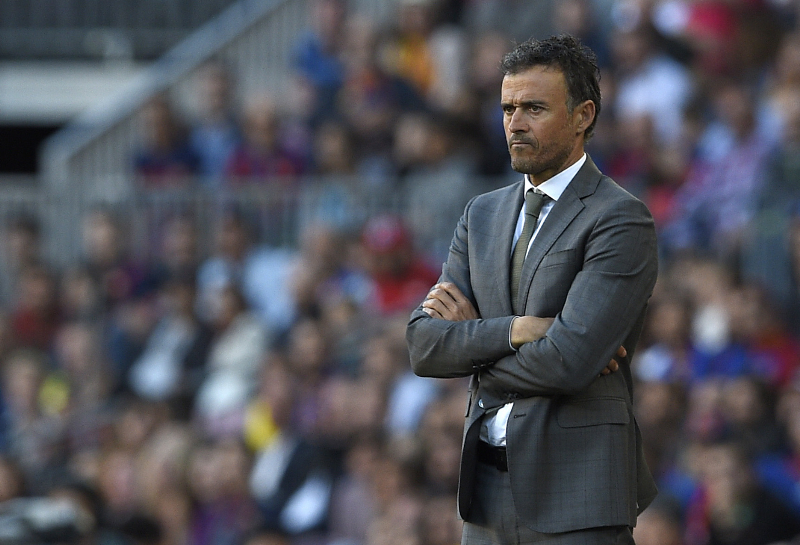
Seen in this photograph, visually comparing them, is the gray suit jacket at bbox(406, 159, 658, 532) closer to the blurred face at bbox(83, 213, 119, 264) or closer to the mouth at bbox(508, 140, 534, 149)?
the mouth at bbox(508, 140, 534, 149)

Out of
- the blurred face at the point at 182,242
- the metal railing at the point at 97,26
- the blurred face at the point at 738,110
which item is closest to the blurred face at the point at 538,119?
the blurred face at the point at 738,110

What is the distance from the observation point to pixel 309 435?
9.16 metres

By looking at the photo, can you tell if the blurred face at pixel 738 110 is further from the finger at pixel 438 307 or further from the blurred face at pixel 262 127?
the finger at pixel 438 307

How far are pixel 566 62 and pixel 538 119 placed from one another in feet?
0.57

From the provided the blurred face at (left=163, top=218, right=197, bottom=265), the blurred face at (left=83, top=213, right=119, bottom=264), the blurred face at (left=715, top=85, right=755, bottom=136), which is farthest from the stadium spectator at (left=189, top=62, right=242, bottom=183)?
the blurred face at (left=715, top=85, right=755, bottom=136)

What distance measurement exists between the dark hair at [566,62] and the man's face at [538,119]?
0.06 feet

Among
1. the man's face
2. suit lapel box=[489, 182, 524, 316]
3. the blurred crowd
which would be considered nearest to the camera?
the man's face

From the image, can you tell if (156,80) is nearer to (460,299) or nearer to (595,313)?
(460,299)

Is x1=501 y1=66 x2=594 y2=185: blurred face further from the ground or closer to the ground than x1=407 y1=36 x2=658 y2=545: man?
further from the ground

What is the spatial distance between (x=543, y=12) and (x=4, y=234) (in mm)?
5052

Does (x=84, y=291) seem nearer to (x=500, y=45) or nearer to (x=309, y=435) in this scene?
(x=309, y=435)

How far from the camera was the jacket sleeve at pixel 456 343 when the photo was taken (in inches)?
149

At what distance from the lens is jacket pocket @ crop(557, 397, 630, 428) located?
373 centimetres

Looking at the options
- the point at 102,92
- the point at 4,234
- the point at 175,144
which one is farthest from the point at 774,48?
the point at 102,92
